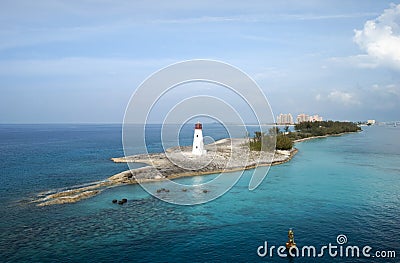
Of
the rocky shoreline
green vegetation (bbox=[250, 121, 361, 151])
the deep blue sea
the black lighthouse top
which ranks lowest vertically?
the deep blue sea

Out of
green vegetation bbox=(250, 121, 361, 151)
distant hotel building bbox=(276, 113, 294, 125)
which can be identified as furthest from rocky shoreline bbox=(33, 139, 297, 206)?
distant hotel building bbox=(276, 113, 294, 125)

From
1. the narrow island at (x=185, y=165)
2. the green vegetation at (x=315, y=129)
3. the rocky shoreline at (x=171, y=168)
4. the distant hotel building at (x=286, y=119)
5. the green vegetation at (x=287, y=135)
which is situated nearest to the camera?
the rocky shoreline at (x=171, y=168)

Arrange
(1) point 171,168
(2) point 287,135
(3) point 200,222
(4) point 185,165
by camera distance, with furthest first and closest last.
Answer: (2) point 287,135 → (4) point 185,165 → (1) point 171,168 → (3) point 200,222

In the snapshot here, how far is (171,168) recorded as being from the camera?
91.7ft

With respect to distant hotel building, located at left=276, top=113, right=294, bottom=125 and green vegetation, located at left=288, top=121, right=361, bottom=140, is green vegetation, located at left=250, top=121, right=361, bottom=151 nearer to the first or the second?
green vegetation, located at left=288, top=121, right=361, bottom=140

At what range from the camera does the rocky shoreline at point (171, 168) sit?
2042 cm

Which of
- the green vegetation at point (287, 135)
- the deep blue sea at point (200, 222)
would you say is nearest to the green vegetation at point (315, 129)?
the green vegetation at point (287, 135)

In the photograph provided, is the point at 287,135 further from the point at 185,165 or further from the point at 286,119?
the point at 286,119

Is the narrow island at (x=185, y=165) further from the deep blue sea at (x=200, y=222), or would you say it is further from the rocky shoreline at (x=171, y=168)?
the deep blue sea at (x=200, y=222)

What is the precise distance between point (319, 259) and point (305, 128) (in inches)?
3087

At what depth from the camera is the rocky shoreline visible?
67.0 ft

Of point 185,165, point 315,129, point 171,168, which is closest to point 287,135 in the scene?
point 315,129

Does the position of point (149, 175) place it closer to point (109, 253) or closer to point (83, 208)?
point (83, 208)

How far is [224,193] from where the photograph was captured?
2120 cm
